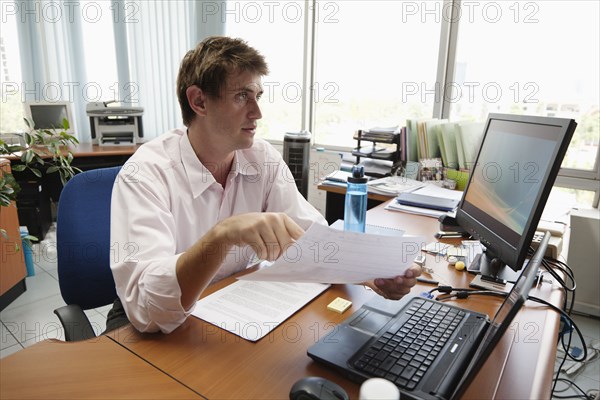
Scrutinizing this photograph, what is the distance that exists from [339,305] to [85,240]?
0.75 metres

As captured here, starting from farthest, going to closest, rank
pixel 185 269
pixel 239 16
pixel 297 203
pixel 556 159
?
pixel 239 16, pixel 297 203, pixel 556 159, pixel 185 269

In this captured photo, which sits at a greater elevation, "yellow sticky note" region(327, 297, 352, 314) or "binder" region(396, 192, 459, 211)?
"binder" region(396, 192, 459, 211)

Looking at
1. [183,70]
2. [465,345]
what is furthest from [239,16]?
[465,345]

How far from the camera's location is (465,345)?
2.71 feet

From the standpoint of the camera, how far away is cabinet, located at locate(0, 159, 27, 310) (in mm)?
2268

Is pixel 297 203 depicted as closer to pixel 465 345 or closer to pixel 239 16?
pixel 465 345

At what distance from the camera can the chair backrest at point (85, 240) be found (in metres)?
1.20

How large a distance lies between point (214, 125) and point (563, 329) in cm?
110

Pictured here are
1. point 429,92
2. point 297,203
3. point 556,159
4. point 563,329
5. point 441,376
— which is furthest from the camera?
point 429,92

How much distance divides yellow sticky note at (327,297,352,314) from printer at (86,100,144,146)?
3.20 metres

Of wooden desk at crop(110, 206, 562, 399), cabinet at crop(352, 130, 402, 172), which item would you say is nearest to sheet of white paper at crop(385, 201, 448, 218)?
cabinet at crop(352, 130, 402, 172)

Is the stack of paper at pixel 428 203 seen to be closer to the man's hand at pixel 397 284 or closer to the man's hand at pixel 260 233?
the man's hand at pixel 397 284

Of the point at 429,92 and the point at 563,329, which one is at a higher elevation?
the point at 429,92

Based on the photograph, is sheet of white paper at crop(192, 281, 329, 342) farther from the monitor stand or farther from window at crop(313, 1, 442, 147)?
→ window at crop(313, 1, 442, 147)
